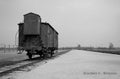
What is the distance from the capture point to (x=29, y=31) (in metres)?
19.0

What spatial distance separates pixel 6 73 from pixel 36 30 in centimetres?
1067

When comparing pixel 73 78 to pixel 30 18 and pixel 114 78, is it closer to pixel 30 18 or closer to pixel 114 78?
pixel 114 78

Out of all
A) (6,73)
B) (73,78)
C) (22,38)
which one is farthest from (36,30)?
(73,78)

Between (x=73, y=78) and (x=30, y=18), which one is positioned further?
(x=30, y=18)

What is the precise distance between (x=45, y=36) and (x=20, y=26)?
335cm

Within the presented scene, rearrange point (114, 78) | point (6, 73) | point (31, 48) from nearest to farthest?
point (114, 78), point (6, 73), point (31, 48)

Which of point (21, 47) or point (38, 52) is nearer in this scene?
point (21, 47)

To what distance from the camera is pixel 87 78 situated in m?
7.95

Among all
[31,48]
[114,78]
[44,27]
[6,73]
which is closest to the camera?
[114,78]

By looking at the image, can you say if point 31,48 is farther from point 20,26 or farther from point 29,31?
point 20,26

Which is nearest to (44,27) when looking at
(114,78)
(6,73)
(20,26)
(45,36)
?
(45,36)

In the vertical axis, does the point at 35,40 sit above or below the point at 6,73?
above

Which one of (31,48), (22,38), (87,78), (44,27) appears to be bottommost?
(87,78)

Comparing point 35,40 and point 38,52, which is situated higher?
point 35,40
